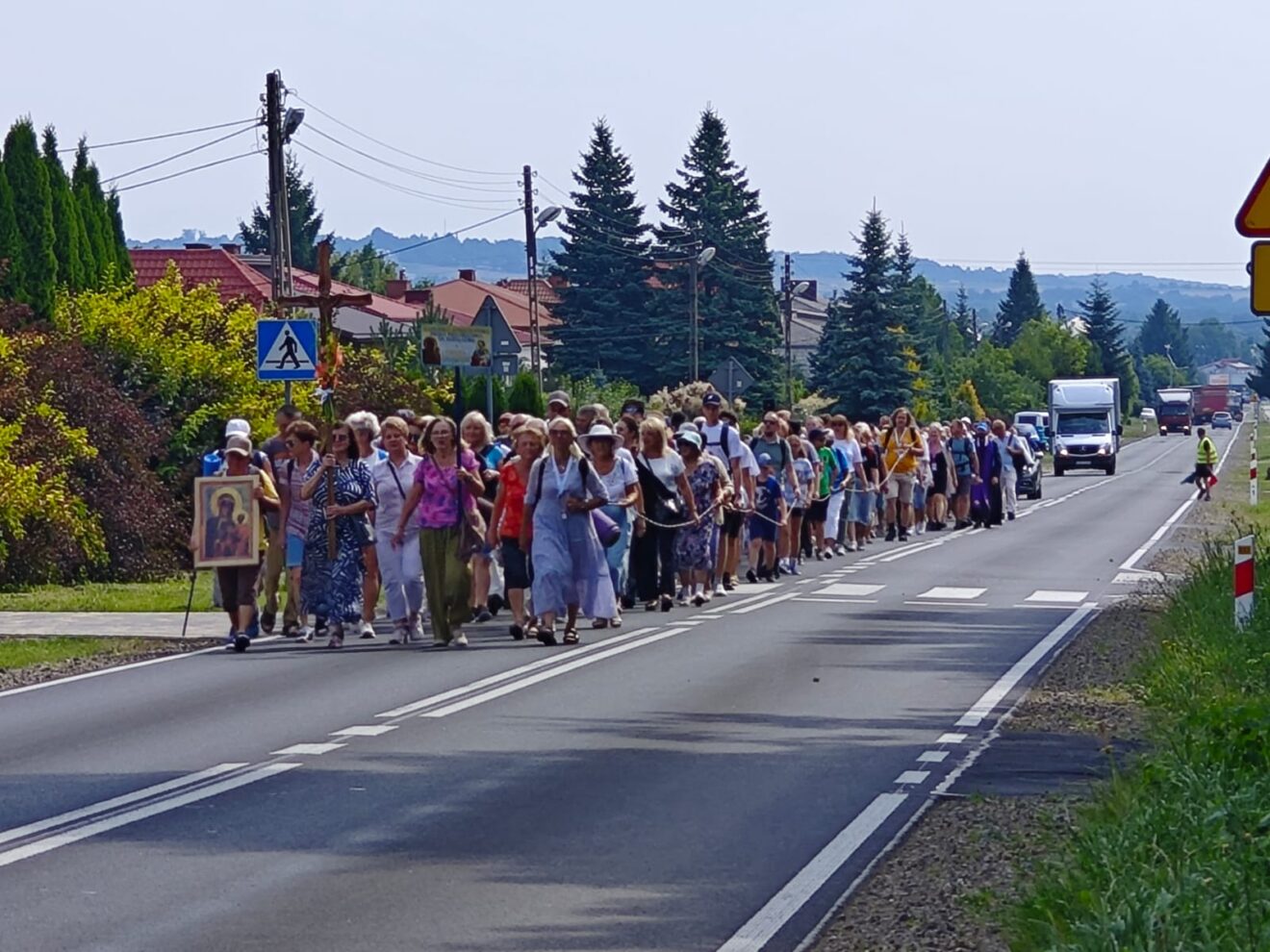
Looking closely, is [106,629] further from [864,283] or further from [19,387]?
[864,283]

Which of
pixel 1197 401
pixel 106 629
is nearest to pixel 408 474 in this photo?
pixel 106 629

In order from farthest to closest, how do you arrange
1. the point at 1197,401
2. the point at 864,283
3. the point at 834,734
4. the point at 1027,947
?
the point at 1197,401 < the point at 864,283 < the point at 834,734 < the point at 1027,947

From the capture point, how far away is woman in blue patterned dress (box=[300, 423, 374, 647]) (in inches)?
703

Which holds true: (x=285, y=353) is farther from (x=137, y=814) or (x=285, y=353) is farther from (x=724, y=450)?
(x=137, y=814)

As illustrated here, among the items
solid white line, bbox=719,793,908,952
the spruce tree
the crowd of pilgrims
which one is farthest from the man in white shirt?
the spruce tree

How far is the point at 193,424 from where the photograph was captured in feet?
92.8

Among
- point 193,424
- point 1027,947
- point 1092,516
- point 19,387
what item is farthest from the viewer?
point 1092,516

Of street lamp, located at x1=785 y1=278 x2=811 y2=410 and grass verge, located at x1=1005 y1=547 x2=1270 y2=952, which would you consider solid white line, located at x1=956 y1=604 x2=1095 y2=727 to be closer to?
grass verge, located at x1=1005 y1=547 x2=1270 y2=952

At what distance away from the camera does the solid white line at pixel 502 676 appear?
44.4ft

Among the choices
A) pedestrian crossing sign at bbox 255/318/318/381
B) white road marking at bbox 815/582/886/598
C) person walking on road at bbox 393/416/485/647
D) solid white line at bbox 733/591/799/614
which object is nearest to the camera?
person walking on road at bbox 393/416/485/647

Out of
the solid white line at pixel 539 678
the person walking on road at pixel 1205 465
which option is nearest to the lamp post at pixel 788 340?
the person walking on road at pixel 1205 465

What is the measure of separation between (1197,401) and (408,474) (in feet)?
529

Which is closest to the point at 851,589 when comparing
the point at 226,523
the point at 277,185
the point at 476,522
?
the point at 476,522

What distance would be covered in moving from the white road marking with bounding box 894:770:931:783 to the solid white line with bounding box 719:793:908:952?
0.43 m
